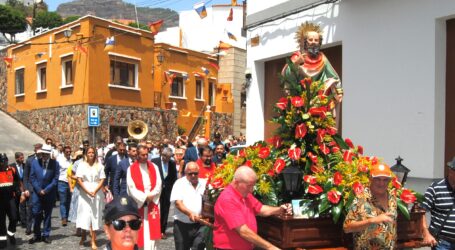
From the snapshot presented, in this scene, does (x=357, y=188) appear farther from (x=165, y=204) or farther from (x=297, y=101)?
(x=165, y=204)

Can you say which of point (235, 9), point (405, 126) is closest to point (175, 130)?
point (235, 9)

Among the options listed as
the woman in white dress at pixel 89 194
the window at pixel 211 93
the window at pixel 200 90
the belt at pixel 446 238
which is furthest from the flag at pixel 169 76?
the belt at pixel 446 238

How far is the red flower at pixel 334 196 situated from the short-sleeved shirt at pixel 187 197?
249 centimetres

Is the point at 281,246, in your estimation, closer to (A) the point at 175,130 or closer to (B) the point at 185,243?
(B) the point at 185,243

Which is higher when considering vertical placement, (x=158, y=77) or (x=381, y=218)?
(x=158, y=77)

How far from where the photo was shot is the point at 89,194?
9.30m

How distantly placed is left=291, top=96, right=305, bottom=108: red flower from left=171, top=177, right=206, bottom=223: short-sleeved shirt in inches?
94.8

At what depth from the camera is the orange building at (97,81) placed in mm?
24562

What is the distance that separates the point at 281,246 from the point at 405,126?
15.6 feet

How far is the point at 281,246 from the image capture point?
4250 millimetres

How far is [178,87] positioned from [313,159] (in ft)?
86.4

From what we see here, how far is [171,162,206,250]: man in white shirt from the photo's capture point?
657cm

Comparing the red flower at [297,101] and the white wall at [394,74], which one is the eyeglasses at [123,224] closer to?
the red flower at [297,101]

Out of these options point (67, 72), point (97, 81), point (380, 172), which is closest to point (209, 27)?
point (67, 72)
